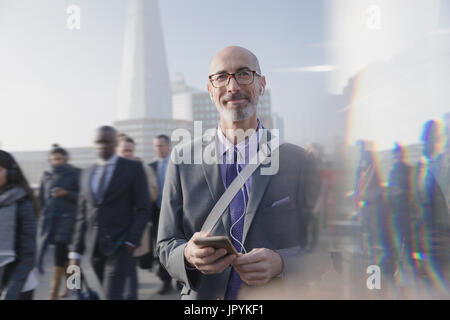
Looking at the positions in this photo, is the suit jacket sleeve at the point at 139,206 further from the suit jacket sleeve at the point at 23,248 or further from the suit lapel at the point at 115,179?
the suit jacket sleeve at the point at 23,248

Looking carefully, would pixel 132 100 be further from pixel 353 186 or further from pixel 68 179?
pixel 353 186

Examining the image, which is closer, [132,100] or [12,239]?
[12,239]

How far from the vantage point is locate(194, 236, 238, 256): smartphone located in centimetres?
87

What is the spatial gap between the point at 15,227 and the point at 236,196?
1433 millimetres

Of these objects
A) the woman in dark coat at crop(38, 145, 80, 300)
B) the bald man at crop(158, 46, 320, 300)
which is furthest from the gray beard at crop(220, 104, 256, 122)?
the woman in dark coat at crop(38, 145, 80, 300)

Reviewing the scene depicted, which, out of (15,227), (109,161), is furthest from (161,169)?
(15,227)

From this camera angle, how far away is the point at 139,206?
2084 mm

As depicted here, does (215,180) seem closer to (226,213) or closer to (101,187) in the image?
(226,213)

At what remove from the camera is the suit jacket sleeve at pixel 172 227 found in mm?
1075
